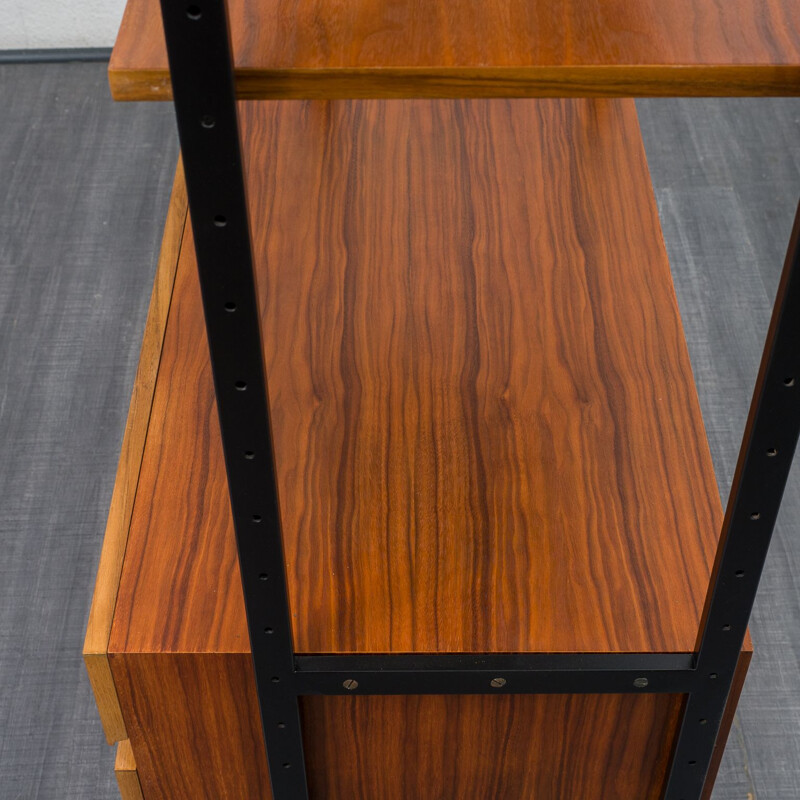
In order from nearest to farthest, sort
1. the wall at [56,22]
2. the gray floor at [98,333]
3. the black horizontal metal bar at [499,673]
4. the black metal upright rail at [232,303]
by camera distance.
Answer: the black metal upright rail at [232,303] → the black horizontal metal bar at [499,673] → the gray floor at [98,333] → the wall at [56,22]

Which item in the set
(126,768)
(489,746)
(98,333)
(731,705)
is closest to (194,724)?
(126,768)

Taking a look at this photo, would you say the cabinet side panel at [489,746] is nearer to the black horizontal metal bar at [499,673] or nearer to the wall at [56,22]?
the black horizontal metal bar at [499,673]

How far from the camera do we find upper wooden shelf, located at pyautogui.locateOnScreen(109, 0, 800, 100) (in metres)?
0.55

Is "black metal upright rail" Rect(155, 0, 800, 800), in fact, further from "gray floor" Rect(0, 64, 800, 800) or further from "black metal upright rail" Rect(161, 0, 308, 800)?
"gray floor" Rect(0, 64, 800, 800)

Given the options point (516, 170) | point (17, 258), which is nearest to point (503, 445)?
point (516, 170)

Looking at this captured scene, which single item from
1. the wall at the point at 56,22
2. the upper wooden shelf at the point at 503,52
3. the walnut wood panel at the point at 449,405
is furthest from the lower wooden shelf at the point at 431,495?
the wall at the point at 56,22

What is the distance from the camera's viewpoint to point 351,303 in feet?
3.38

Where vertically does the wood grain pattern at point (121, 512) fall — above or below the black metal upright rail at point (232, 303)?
below

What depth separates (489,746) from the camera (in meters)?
0.87

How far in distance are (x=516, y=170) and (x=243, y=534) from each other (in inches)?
23.8

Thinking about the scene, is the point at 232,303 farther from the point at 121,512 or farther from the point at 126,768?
the point at 126,768

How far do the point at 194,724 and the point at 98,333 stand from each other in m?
0.95

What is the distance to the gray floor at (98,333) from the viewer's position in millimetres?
1290

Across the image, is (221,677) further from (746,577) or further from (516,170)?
(516,170)
